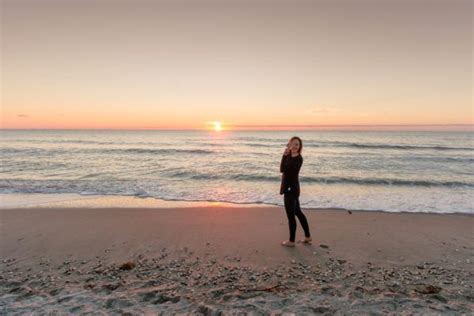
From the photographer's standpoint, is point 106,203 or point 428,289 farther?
point 106,203

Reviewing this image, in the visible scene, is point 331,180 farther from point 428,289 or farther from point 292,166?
point 428,289

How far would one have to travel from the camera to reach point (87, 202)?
9164mm

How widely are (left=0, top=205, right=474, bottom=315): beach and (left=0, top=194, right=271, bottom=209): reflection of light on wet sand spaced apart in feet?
3.75

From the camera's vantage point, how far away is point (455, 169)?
1680cm

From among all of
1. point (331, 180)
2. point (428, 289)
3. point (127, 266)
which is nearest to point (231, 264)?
point (127, 266)

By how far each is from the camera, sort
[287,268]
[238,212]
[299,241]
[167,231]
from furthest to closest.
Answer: [238,212] < [167,231] < [299,241] < [287,268]

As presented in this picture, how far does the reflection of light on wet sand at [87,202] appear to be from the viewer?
342 inches

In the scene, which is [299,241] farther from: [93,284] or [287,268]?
[93,284]

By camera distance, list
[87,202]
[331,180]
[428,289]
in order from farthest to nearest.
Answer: [331,180]
[87,202]
[428,289]

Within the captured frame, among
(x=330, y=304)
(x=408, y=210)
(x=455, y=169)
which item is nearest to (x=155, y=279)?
(x=330, y=304)

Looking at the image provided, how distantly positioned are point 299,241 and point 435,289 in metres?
2.28

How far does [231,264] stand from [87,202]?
6.43 metres

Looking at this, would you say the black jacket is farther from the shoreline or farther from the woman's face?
the shoreline

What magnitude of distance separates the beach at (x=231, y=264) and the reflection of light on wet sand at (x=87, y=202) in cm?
114
